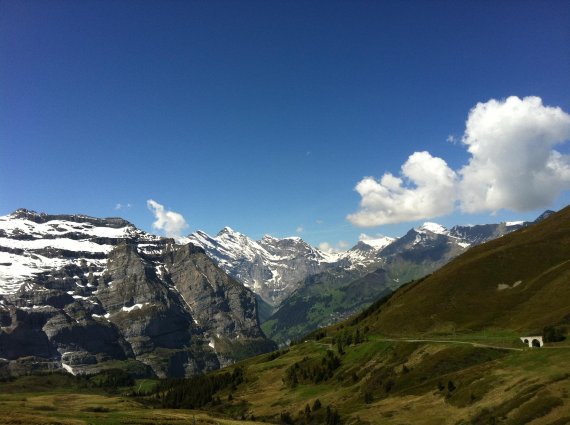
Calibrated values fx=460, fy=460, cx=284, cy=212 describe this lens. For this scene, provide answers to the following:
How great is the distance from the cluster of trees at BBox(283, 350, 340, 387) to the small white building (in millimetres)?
68878

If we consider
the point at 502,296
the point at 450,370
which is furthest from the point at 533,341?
the point at 502,296

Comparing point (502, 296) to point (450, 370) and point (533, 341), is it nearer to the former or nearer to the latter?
point (533, 341)

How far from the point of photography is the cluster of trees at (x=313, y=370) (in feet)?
537

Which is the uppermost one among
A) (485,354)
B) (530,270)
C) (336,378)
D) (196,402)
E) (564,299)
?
(530,270)

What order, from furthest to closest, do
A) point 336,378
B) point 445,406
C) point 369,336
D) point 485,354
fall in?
point 369,336
point 336,378
point 485,354
point 445,406

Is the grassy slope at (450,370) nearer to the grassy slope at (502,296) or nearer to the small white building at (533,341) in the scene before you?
the grassy slope at (502,296)

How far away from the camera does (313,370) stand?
172m

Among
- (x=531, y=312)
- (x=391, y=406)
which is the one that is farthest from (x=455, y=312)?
(x=391, y=406)

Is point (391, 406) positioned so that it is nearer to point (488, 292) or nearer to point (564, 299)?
point (564, 299)

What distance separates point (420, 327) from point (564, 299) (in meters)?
51.1

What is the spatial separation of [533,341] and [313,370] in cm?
8393

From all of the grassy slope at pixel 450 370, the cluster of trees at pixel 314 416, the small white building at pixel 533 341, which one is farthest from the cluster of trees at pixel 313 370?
the small white building at pixel 533 341

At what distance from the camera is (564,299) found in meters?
134

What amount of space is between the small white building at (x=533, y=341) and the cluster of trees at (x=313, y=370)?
68.9m
